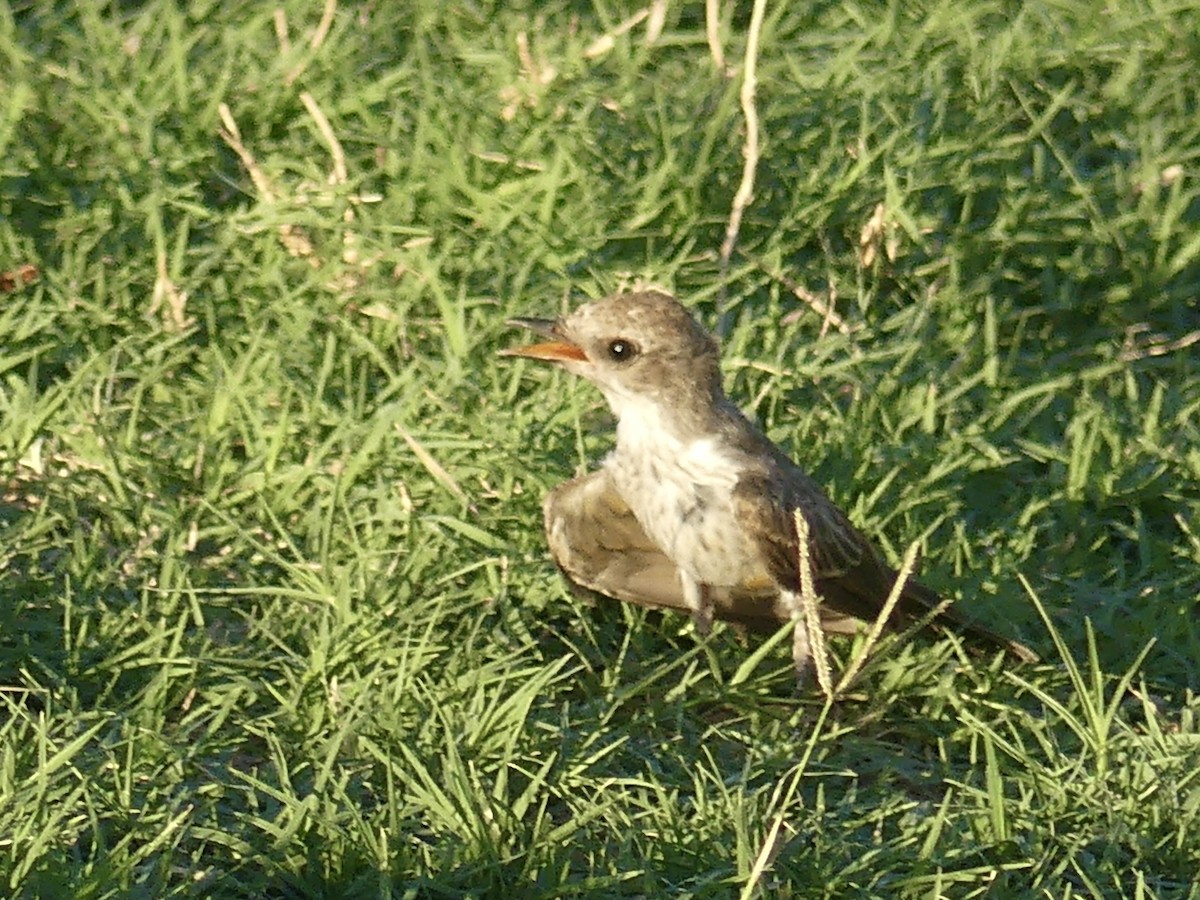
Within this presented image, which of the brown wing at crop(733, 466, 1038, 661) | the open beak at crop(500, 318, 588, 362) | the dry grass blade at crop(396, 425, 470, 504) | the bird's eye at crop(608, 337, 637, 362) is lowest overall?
the dry grass blade at crop(396, 425, 470, 504)

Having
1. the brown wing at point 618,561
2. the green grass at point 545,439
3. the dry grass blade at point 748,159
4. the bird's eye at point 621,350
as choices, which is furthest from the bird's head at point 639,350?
the dry grass blade at point 748,159

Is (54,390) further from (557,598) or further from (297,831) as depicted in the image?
(297,831)

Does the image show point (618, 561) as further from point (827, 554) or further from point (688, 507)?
point (827, 554)

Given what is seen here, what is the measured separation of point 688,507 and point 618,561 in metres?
0.22

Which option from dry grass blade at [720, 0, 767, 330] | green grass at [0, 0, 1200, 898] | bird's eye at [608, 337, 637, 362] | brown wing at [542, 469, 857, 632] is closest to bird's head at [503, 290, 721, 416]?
bird's eye at [608, 337, 637, 362]

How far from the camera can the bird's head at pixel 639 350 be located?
5.66 m

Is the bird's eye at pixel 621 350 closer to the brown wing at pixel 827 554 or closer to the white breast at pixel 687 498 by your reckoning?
the white breast at pixel 687 498

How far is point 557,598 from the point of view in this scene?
579 centimetres

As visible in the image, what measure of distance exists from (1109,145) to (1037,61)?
0.38 metres

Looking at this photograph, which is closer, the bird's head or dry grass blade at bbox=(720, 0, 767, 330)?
the bird's head

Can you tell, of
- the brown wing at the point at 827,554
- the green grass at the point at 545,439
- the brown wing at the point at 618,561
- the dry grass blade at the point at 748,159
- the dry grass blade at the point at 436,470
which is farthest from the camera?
the dry grass blade at the point at 748,159

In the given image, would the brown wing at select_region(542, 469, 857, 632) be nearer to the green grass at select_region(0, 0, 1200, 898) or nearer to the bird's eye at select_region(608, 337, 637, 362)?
the green grass at select_region(0, 0, 1200, 898)

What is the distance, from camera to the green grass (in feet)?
15.6

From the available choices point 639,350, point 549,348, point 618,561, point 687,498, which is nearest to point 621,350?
point 639,350
